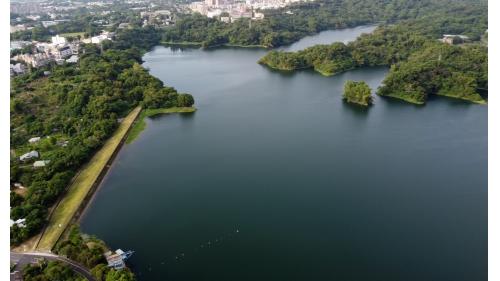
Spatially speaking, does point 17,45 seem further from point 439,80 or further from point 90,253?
point 439,80

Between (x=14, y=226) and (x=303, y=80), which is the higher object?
(x=303, y=80)

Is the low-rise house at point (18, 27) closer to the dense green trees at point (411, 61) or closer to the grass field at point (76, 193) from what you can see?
the dense green trees at point (411, 61)

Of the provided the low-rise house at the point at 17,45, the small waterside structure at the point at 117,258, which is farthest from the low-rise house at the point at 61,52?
the small waterside structure at the point at 117,258

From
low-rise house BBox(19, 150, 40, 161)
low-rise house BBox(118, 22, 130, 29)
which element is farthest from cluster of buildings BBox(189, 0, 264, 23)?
low-rise house BBox(19, 150, 40, 161)

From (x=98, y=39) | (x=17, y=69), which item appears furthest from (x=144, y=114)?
(x=98, y=39)

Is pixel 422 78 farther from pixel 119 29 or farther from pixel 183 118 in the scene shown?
pixel 119 29

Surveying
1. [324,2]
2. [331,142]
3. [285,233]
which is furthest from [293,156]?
[324,2]
